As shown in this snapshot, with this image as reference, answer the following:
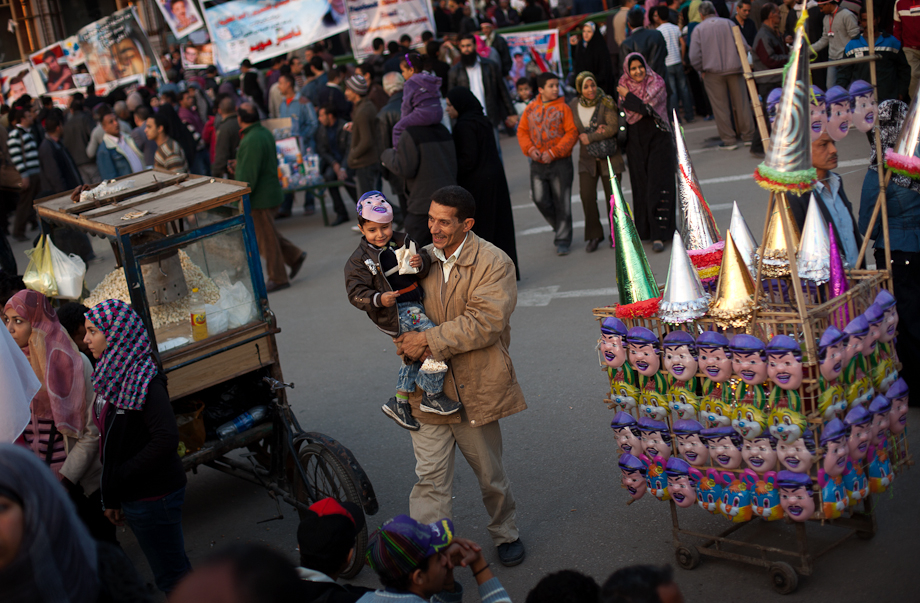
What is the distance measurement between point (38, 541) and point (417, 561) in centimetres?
107

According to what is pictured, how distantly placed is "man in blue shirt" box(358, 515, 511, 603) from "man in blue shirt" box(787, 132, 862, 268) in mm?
2228

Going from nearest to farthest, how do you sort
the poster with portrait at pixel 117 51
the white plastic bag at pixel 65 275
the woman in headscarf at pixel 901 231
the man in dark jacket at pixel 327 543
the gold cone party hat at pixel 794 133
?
the man in dark jacket at pixel 327 543 → the gold cone party hat at pixel 794 133 → the woman in headscarf at pixel 901 231 → the white plastic bag at pixel 65 275 → the poster with portrait at pixel 117 51

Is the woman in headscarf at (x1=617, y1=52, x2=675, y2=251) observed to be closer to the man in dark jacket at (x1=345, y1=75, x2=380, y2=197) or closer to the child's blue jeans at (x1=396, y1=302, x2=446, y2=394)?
the man in dark jacket at (x1=345, y1=75, x2=380, y2=197)

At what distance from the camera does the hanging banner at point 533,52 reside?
1599 cm

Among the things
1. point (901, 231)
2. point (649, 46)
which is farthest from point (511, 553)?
point (649, 46)

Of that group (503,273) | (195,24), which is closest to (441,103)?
(503,273)

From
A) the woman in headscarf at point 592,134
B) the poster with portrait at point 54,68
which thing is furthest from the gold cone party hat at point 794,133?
the poster with portrait at point 54,68

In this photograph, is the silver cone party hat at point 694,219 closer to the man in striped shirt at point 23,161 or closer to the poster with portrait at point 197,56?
Answer: the man in striped shirt at point 23,161

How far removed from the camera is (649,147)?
27.2 feet

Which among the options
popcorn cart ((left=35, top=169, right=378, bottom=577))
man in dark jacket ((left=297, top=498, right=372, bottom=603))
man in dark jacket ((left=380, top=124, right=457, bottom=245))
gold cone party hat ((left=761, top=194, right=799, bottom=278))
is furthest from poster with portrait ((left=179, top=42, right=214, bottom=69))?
man in dark jacket ((left=297, top=498, right=372, bottom=603))

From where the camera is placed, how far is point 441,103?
25.0 feet

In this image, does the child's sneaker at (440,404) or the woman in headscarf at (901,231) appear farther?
the woman in headscarf at (901,231)

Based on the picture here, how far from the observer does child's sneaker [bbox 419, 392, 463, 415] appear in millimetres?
3842

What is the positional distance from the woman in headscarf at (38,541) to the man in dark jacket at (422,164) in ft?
18.0
